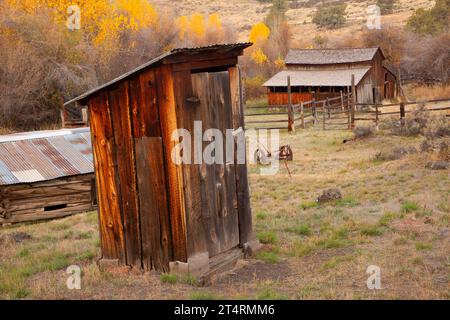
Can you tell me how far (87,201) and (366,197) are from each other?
744 cm

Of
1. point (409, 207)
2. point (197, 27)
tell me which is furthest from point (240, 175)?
point (197, 27)

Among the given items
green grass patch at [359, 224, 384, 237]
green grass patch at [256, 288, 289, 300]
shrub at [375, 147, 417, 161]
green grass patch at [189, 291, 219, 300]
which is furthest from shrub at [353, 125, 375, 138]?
green grass patch at [189, 291, 219, 300]

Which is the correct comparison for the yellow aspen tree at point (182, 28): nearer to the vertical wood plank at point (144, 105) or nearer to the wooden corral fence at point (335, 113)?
the wooden corral fence at point (335, 113)

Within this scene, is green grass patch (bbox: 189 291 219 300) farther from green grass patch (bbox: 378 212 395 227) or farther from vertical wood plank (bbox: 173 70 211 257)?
green grass patch (bbox: 378 212 395 227)

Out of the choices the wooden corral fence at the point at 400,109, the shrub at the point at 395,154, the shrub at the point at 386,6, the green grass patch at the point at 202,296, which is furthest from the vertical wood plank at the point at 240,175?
the shrub at the point at 386,6

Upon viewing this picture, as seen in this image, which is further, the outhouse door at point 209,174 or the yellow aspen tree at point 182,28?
the yellow aspen tree at point 182,28

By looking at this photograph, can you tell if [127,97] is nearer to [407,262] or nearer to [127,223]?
[127,223]

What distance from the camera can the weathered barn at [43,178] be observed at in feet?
45.3

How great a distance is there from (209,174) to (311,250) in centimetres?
188

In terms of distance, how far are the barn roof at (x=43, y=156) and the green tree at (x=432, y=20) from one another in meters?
39.1

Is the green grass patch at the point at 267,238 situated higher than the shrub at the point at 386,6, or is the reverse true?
the shrub at the point at 386,6

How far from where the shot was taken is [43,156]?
48.7ft

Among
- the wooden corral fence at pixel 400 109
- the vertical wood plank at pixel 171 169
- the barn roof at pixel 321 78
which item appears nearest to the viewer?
the vertical wood plank at pixel 171 169

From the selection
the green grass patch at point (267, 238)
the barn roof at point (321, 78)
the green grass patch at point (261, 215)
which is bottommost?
the green grass patch at point (267, 238)
